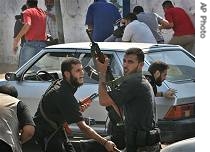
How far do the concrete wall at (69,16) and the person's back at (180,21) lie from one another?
86cm

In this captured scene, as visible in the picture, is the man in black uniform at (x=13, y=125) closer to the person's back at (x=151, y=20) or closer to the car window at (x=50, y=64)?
the car window at (x=50, y=64)

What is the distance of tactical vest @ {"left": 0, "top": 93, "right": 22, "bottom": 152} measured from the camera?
451cm

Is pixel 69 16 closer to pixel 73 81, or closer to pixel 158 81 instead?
pixel 158 81

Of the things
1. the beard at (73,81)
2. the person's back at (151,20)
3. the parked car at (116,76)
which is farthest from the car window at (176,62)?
the person's back at (151,20)

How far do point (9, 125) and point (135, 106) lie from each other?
1.05m

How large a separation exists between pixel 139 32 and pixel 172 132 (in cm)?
321

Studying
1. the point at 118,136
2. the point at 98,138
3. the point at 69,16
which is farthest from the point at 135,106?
the point at 69,16

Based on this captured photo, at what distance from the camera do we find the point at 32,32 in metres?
10.8

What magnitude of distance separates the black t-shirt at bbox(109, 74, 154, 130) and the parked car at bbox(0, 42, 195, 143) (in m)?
1.86

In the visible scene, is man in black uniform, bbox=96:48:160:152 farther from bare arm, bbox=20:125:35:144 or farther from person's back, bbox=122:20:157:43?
person's back, bbox=122:20:157:43

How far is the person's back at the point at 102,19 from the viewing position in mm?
10594

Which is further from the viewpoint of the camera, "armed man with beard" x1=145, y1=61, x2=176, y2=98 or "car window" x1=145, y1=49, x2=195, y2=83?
"car window" x1=145, y1=49, x2=195, y2=83

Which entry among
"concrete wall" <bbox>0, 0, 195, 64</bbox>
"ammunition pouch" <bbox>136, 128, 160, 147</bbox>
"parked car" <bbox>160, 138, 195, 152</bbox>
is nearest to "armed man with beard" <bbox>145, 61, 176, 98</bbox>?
"ammunition pouch" <bbox>136, 128, 160, 147</bbox>

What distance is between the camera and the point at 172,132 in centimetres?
659
